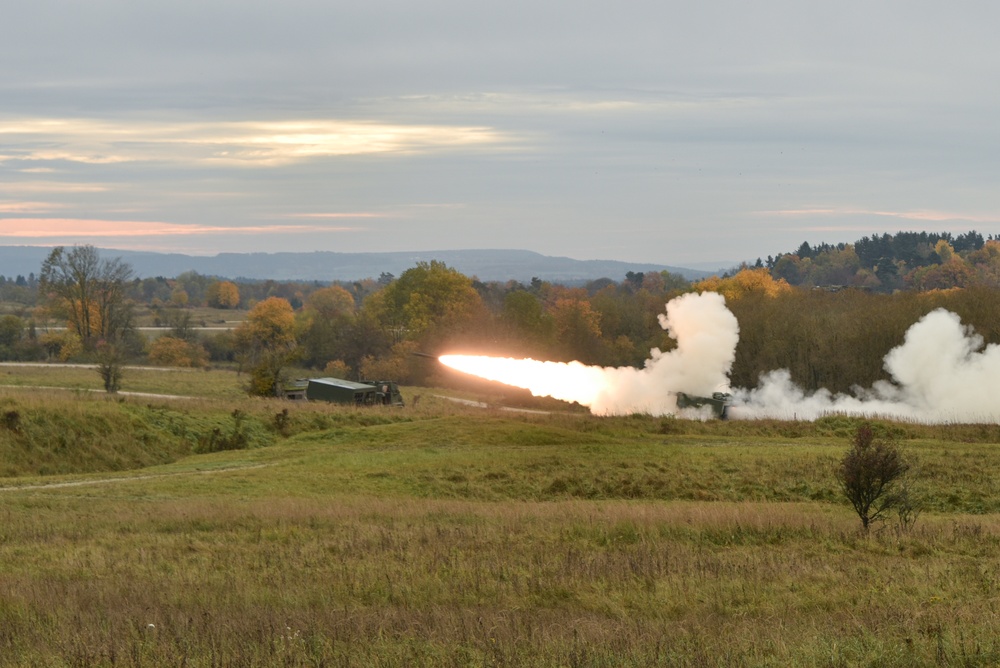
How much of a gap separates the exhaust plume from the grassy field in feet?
40.0

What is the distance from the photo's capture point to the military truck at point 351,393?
2749 inches

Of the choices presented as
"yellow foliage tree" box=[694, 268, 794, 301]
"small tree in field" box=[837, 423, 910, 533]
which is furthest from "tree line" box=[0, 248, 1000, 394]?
"small tree in field" box=[837, 423, 910, 533]

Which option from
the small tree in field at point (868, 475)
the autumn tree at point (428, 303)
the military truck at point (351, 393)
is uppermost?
the autumn tree at point (428, 303)

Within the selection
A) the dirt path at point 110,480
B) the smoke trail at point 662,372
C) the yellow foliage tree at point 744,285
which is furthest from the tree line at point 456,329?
the dirt path at point 110,480

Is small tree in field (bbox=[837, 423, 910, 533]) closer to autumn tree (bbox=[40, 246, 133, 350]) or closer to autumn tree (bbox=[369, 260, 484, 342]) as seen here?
autumn tree (bbox=[369, 260, 484, 342])

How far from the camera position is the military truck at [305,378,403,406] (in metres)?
69.8

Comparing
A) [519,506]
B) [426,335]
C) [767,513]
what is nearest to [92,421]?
[519,506]

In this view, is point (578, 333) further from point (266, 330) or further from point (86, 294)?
point (86, 294)

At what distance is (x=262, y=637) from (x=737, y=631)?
652cm

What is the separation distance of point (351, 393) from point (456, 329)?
137ft

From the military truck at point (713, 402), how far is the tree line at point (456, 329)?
58.0 ft

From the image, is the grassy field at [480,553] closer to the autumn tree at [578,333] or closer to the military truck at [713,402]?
the military truck at [713,402]

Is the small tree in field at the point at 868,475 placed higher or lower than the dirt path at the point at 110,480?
higher

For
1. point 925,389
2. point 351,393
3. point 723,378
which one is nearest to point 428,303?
point 351,393
